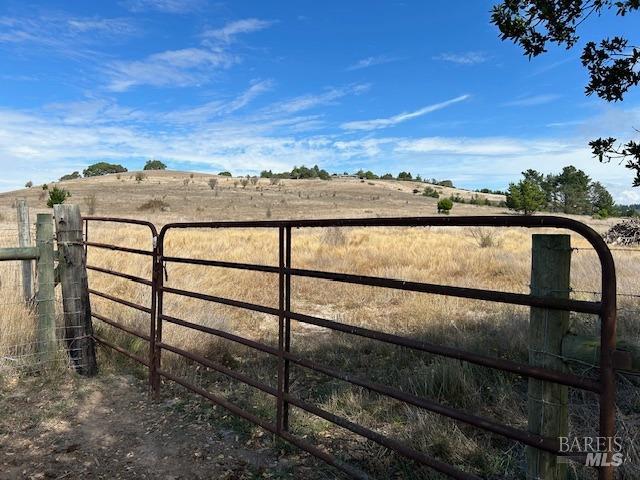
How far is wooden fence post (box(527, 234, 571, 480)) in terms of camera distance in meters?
2.08

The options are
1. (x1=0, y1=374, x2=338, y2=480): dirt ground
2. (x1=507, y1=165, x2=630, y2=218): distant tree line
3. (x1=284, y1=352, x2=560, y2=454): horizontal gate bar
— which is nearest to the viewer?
(x1=284, y1=352, x2=560, y2=454): horizontal gate bar

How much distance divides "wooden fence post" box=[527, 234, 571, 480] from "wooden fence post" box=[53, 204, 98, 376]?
15.3ft

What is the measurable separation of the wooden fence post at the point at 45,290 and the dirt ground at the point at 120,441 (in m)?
0.45

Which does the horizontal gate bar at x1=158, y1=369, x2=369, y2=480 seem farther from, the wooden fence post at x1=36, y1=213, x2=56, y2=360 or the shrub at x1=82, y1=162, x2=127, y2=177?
the shrub at x1=82, y1=162, x2=127, y2=177

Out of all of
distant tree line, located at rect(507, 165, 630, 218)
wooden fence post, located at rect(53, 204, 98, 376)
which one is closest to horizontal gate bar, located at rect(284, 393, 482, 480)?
wooden fence post, located at rect(53, 204, 98, 376)

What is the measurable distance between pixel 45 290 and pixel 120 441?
2247 millimetres

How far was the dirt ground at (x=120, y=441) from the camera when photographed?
11.1 ft

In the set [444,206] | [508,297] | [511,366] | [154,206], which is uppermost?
[444,206]

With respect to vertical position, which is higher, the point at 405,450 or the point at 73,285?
the point at 73,285

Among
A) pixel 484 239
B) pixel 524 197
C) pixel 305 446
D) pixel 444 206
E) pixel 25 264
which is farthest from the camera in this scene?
pixel 524 197

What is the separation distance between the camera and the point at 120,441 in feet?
12.5

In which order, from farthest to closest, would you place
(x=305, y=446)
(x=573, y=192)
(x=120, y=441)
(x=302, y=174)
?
(x=302, y=174) < (x=573, y=192) < (x=120, y=441) < (x=305, y=446)

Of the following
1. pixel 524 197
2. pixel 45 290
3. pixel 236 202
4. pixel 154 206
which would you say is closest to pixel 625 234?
pixel 45 290

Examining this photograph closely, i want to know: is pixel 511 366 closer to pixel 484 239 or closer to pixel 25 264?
pixel 25 264
